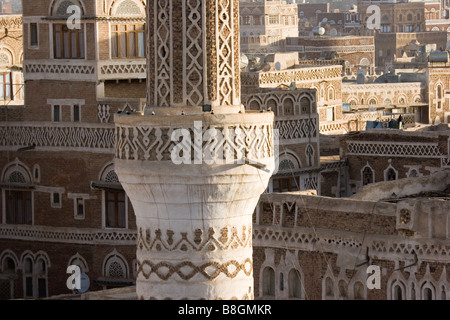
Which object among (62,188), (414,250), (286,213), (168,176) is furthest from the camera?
(62,188)

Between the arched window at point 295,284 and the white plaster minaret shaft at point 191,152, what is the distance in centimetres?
1460

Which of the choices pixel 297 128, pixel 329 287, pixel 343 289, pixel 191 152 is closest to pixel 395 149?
pixel 297 128

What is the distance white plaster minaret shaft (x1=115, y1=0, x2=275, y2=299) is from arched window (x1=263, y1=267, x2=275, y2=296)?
15016mm

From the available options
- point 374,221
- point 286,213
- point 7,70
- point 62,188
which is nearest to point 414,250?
point 374,221

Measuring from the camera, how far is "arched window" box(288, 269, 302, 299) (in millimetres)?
29844

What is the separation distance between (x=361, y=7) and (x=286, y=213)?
370ft

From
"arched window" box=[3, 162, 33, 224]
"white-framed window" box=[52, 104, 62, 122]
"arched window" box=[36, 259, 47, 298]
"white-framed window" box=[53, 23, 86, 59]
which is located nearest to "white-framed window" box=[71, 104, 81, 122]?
"white-framed window" box=[52, 104, 62, 122]

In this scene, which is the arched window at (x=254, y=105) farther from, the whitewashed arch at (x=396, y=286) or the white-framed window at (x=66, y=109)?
the whitewashed arch at (x=396, y=286)

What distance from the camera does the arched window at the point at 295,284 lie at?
29.8 metres

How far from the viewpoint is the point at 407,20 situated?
440 feet

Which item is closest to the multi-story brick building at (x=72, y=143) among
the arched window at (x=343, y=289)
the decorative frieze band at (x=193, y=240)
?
the arched window at (x=343, y=289)

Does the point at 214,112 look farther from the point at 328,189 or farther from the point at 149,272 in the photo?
the point at 328,189

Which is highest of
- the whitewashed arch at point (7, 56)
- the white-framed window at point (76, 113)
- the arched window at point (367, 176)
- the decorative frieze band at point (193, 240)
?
the whitewashed arch at point (7, 56)

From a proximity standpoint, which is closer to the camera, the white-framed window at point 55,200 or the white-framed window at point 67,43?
the white-framed window at point 67,43
